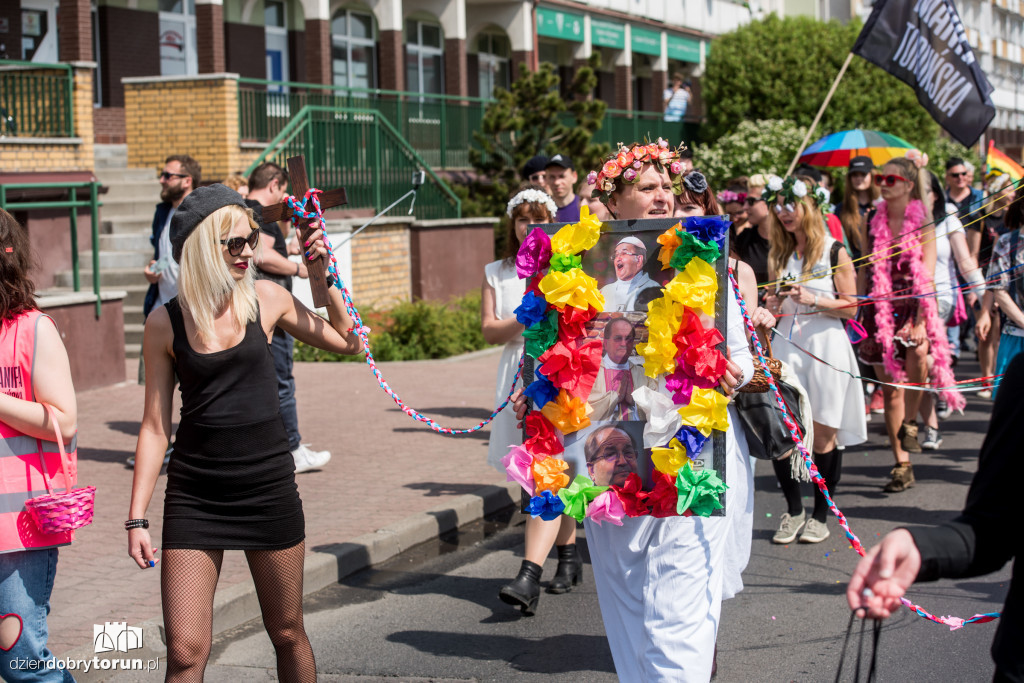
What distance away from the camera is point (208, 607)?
3877 mm

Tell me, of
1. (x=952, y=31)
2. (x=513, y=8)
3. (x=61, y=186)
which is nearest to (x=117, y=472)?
(x=61, y=186)

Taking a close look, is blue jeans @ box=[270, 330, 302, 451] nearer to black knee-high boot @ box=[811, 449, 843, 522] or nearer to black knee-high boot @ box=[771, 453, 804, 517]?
black knee-high boot @ box=[771, 453, 804, 517]

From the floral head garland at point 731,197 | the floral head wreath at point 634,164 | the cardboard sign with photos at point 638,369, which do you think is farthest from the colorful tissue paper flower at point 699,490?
the floral head garland at point 731,197

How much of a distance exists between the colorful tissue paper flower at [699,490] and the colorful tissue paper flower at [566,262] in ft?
2.64

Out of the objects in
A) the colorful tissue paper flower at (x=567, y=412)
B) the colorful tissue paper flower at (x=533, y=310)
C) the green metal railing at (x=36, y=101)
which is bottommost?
the colorful tissue paper flower at (x=567, y=412)

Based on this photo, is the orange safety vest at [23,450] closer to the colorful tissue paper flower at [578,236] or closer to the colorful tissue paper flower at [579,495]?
the colorful tissue paper flower at [579,495]

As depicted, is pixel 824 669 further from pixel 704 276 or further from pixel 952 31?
pixel 952 31

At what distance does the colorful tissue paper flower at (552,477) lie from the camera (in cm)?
409

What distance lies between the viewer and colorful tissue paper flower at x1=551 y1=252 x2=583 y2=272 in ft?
13.5

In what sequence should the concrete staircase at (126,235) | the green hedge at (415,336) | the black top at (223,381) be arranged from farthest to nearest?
the green hedge at (415,336) → the concrete staircase at (126,235) → the black top at (223,381)

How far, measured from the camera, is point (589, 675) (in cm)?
506

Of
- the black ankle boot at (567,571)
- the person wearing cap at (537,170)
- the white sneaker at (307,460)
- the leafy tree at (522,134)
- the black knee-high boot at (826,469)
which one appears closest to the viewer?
the black ankle boot at (567,571)

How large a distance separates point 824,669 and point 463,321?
11529 millimetres

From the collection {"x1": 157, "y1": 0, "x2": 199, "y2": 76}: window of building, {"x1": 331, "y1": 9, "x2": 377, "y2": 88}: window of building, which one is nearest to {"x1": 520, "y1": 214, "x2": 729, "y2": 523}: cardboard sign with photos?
{"x1": 157, "y1": 0, "x2": 199, "y2": 76}: window of building
